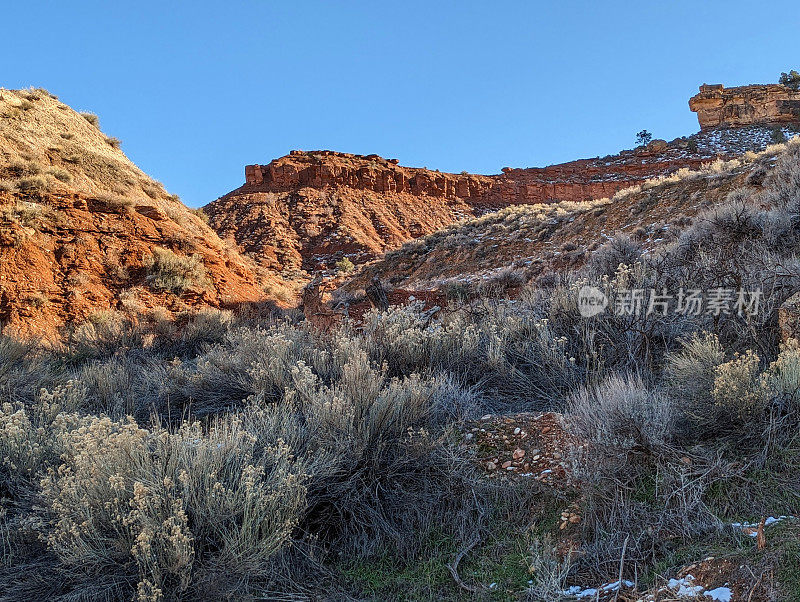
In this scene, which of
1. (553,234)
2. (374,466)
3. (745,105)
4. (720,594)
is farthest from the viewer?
(745,105)

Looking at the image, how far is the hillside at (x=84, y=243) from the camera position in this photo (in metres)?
10.1

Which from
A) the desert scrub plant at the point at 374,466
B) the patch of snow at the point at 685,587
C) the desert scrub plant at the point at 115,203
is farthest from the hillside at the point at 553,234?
the patch of snow at the point at 685,587

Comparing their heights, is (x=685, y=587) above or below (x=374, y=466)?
below

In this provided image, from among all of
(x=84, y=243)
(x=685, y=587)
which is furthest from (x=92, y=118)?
(x=685, y=587)

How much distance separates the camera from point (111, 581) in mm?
2480

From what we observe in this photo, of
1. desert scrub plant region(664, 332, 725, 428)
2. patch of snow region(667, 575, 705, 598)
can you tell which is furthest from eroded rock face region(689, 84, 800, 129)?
patch of snow region(667, 575, 705, 598)

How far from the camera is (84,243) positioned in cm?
1146

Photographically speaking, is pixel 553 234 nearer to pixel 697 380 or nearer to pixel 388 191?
pixel 697 380

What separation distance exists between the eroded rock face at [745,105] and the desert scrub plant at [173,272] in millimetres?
50985

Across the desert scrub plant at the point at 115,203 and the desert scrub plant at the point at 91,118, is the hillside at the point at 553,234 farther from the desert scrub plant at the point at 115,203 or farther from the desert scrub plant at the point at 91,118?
the desert scrub plant at the point at 91,118

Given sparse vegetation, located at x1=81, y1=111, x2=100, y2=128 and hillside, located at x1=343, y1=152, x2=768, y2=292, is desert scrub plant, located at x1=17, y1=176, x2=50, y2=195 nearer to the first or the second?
sparse vegetation, located at x1=81, y1=111, x2=100, y2=128

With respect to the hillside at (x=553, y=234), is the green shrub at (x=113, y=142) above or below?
above

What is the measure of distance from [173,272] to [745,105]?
176 ft

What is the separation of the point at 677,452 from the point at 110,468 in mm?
3337
